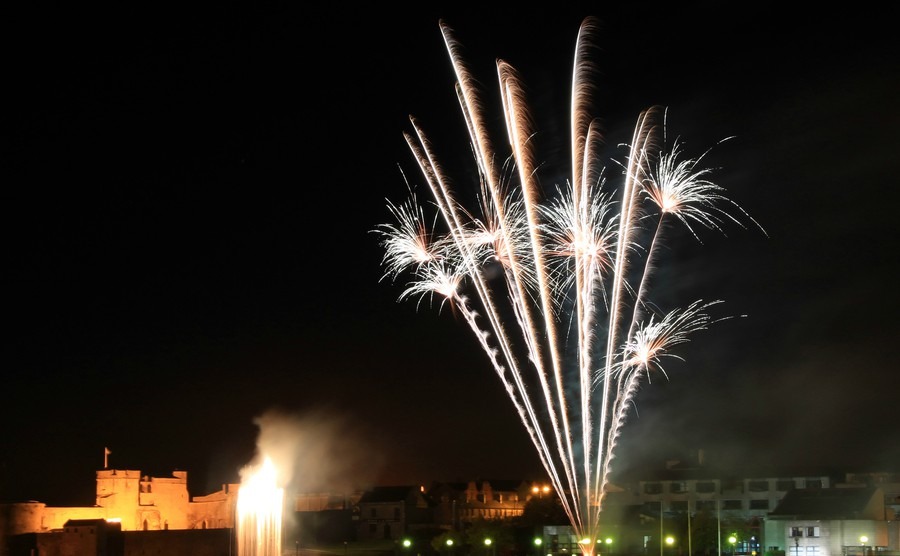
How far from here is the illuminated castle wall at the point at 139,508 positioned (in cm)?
4403

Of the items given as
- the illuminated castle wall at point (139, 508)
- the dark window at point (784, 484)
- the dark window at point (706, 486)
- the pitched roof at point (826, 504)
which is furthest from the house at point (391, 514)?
the pitched roof at point (826, 504)

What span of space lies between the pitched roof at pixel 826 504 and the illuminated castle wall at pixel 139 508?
26834mm

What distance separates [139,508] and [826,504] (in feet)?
104

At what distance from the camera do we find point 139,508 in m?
50.6

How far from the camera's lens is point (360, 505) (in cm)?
6247

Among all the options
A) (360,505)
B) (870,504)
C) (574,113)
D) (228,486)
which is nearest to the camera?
(574,113)

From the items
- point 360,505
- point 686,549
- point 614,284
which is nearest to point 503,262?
point 614,284

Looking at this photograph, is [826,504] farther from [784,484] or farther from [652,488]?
[652,488]

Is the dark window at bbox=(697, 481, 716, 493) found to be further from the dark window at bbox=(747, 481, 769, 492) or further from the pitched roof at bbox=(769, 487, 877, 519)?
the pitched roof at bbox=(769, 487, 877, 519)

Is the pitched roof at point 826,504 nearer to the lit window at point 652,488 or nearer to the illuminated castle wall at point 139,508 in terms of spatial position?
the lit window at point 652,488

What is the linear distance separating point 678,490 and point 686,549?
10817 mm

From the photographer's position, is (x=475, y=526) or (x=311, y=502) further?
(x=311, y=502)

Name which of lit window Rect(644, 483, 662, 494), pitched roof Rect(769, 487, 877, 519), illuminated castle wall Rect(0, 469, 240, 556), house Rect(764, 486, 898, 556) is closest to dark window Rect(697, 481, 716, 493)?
lit window Rect(644, 483, 662, 494)

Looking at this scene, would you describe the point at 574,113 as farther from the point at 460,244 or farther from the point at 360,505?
the point at 360,505
